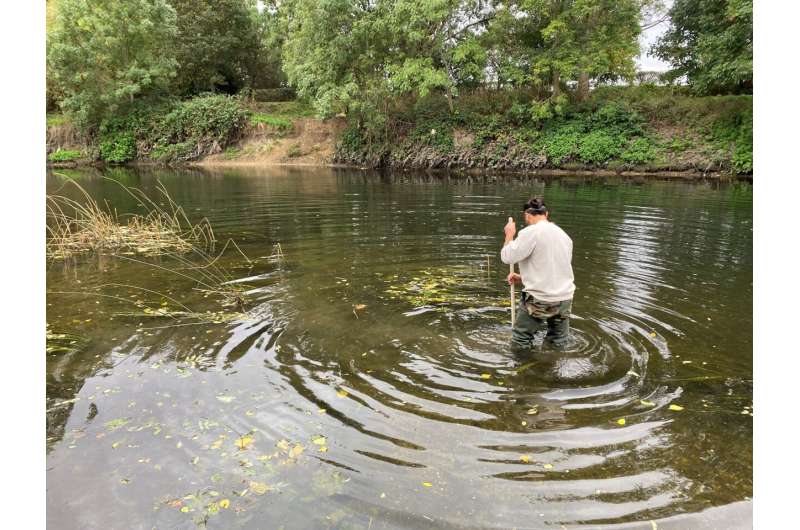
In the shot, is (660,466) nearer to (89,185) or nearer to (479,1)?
(89,185)

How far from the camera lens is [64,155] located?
41656 mm

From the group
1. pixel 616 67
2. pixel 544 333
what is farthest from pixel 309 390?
pixel 616 67

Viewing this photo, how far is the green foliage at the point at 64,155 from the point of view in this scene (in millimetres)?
41531

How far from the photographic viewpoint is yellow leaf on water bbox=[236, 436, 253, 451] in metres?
4.65

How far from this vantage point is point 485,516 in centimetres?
381

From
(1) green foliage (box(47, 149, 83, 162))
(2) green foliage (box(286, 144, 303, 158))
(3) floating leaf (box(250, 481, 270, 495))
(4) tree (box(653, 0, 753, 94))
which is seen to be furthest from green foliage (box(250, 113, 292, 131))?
(3) floating leaf (box(250, 481, 270, 495))

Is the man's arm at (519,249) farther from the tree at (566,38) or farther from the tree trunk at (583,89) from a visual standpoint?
the tree trunk at (583,89)

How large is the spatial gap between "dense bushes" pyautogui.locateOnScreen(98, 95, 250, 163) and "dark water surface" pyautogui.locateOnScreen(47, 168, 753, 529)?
32.6 m

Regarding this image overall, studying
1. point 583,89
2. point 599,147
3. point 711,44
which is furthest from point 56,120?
point 711,44

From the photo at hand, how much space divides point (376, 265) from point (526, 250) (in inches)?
198

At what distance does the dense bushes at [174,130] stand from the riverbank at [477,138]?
0.09 meters

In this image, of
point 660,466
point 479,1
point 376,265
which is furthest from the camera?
point 479,1

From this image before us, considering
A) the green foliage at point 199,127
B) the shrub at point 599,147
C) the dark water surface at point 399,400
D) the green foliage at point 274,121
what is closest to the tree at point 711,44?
the shrub at point 599,147

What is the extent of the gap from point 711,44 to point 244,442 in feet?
98.3
